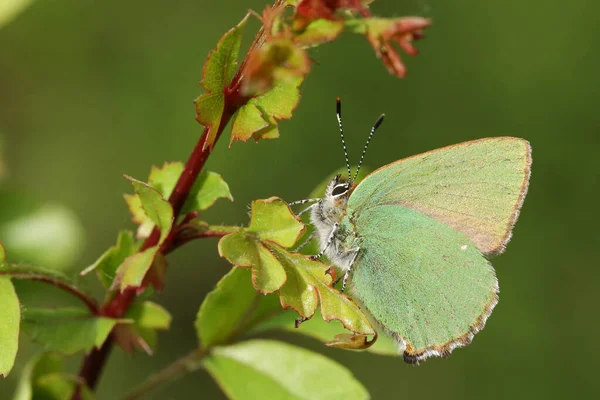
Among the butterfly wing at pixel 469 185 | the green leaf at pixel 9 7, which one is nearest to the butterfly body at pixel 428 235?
the butterfly wing at pixel 469 185


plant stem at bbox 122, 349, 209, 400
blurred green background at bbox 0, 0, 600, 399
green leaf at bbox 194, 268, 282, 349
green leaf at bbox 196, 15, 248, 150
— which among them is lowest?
blurred green background at bbox 0, 0, 600, 399

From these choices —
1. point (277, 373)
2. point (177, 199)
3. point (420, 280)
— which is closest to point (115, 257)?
point (177, 199)

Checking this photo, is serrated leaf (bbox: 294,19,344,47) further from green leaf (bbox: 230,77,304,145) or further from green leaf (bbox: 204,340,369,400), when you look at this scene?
green leaf (bbox: 204,340,369,400)

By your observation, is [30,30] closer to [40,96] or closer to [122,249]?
[40,96]

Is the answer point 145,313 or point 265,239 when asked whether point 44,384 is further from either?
point 265,239

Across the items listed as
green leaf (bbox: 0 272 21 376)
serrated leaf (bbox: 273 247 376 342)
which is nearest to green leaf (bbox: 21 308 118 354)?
green leaf (bbox: 0 272 21 376)

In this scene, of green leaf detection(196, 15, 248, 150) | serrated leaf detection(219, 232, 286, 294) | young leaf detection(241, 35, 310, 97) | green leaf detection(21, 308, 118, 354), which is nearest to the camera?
young leaf detection(241, 35, 310, 97)

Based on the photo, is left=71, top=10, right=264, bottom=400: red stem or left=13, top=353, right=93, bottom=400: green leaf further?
left=13, top=353, right=93, bottom=400: green leaf

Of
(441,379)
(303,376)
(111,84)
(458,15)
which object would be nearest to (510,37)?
(458,15)
